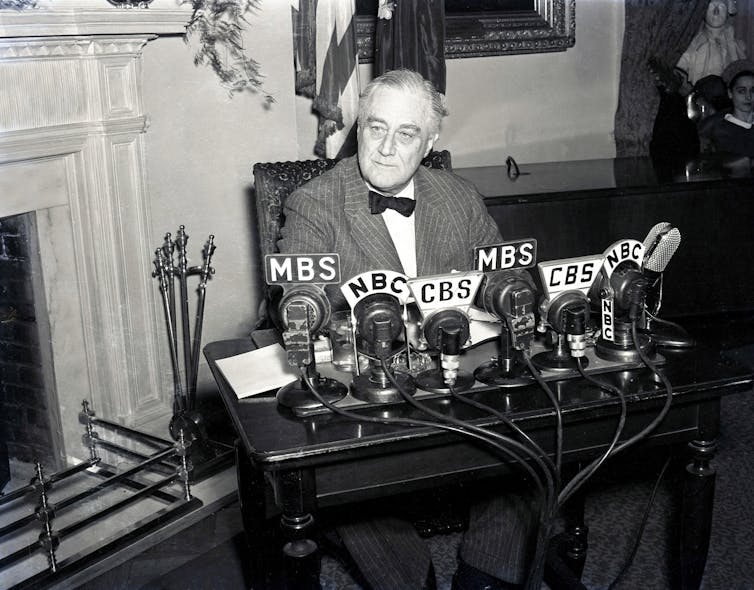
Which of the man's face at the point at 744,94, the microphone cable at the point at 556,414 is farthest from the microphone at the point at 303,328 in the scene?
the man's face at the point at 744,94

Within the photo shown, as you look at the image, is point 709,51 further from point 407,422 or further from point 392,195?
point 407,422

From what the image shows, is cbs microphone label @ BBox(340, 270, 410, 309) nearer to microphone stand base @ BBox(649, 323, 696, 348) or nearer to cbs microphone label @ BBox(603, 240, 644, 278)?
cbs microphone label @ BBox(603, 240, 644, 278)

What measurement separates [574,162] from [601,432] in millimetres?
3171

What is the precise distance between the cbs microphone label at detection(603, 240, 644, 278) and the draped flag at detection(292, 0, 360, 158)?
1888 mm

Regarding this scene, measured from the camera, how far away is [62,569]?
8.03ft

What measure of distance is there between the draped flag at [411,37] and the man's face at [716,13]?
81.9 inches

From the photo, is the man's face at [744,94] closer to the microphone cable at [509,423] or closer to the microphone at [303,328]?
the microphone cable at [509,423]

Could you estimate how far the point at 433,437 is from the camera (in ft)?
4.80

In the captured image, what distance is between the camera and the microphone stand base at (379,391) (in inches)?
60.1

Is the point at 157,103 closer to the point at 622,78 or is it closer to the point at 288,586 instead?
the point at 288,586

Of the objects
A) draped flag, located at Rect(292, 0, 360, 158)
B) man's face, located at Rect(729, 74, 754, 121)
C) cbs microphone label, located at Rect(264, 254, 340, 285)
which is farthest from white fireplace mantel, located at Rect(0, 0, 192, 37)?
man's face, located at Rect(729, 74, 754, 121)

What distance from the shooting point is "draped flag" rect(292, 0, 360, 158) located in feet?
11.0

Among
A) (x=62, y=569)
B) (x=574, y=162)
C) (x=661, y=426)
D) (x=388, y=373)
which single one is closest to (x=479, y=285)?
(x=388, y=373)

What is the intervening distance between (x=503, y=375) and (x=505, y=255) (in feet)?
0.72
